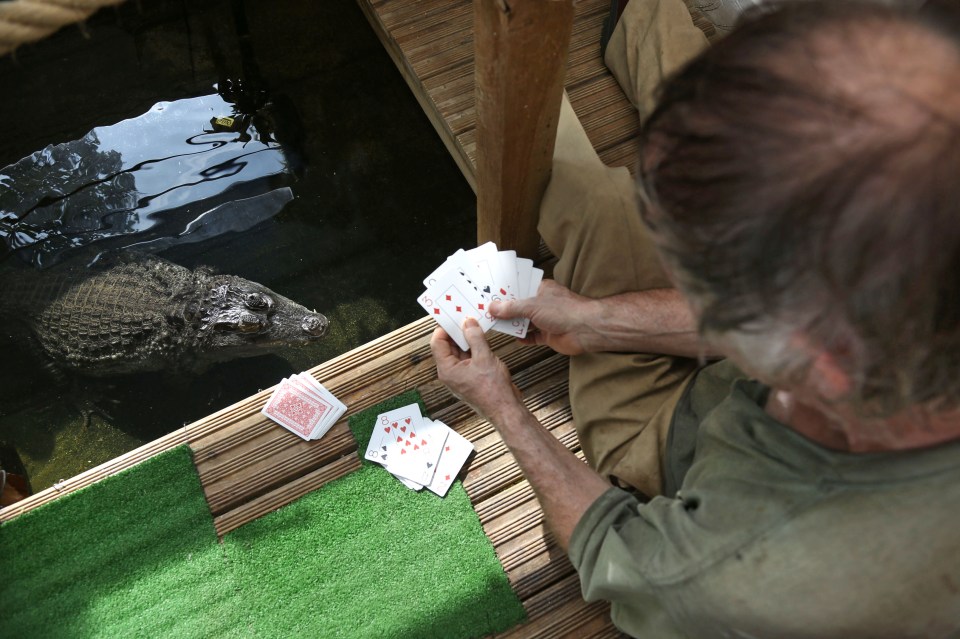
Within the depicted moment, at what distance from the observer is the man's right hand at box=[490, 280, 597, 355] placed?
1.91 meters

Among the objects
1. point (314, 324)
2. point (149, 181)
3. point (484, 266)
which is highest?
point (484, 266)

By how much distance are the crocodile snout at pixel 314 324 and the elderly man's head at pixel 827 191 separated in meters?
2.44

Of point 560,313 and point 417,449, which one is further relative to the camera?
point 417,449

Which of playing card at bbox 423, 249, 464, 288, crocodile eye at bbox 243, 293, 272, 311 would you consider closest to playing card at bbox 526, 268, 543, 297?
playing card at bbox 423, 249, 464, 288

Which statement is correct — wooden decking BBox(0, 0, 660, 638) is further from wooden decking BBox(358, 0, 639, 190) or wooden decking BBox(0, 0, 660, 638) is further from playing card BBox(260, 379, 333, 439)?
wooden decking BBox(358, 0, 639, 190)

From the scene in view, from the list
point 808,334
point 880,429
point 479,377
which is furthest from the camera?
point 479,377

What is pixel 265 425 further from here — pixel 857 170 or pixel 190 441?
pixel 857 170

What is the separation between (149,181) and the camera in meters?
3.44

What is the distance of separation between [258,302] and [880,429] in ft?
8.67

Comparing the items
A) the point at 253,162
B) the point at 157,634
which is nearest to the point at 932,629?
the point at 157,634

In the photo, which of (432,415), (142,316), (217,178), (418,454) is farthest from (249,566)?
(217,178)

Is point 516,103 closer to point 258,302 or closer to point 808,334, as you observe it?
point 808,334

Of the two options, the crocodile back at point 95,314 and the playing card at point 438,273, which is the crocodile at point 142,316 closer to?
the crocodile back at point 95,314

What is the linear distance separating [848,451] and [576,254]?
110cm
